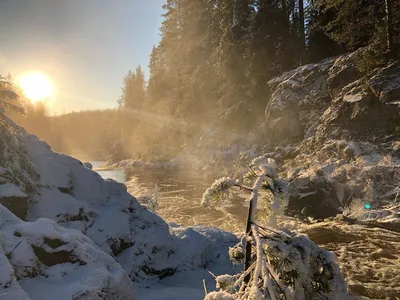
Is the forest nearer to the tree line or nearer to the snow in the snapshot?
the tree line

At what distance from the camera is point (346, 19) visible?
66.5 feet

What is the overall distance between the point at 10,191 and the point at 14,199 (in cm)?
23

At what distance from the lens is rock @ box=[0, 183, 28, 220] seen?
744 centimetres

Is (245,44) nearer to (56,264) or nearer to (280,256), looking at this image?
(56,264)

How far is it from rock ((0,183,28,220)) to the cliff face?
12924 mm

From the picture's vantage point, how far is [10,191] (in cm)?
761

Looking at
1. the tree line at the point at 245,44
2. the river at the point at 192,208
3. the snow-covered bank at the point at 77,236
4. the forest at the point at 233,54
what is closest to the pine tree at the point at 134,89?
the forest at the point at 233,54

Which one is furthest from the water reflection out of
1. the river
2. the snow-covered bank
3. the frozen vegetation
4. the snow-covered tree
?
the snow-covered tree

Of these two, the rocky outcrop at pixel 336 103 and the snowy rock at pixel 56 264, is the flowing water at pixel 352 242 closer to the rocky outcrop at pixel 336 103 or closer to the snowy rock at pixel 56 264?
the snowy rock at pixel 56 264

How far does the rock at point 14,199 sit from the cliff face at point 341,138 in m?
12.9

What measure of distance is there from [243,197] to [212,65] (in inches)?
999

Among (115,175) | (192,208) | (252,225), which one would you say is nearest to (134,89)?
(115,175)

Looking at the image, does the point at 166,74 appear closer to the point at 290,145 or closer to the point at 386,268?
the point at 290,145

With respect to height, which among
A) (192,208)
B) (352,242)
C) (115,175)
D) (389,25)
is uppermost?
(389,25)
